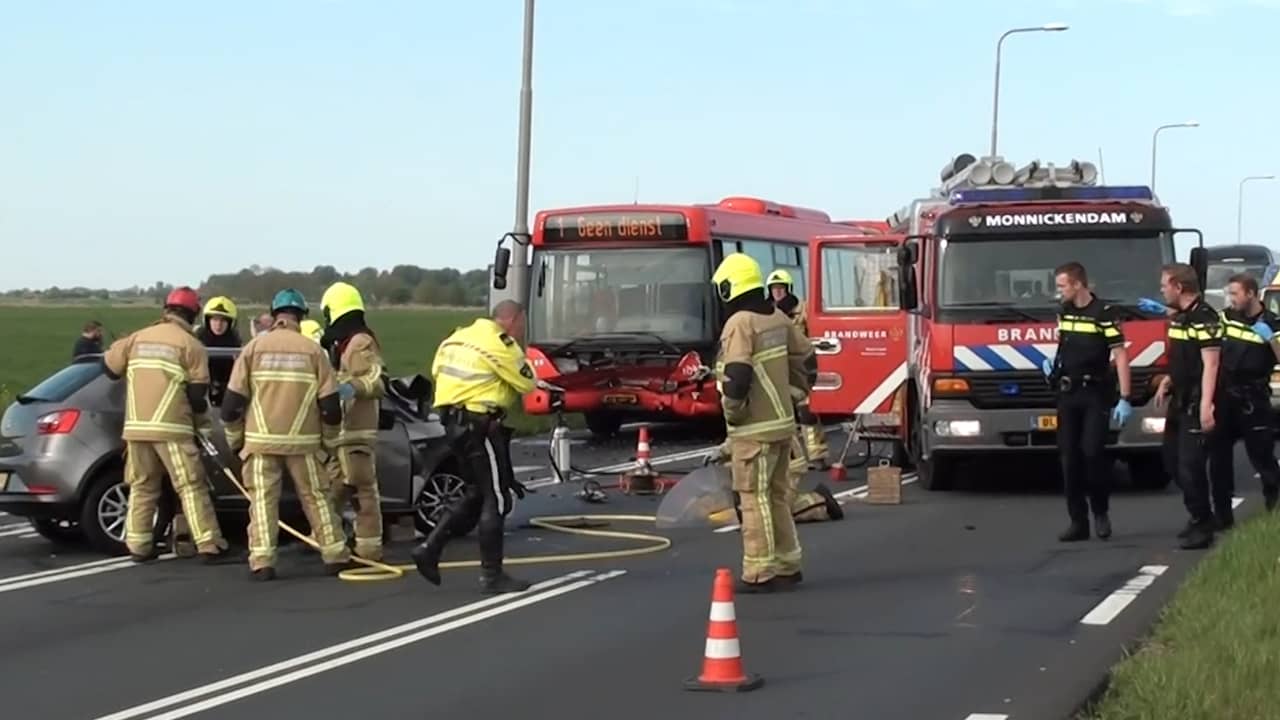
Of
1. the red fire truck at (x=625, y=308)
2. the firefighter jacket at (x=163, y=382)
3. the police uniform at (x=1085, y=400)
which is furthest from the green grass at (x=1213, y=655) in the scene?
the red fire truck at (x=625, y=308)

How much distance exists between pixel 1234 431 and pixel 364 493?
5835 mm

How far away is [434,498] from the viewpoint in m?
13.5

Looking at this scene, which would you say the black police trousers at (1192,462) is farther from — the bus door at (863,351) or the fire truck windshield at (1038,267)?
the bus door at (863,351)

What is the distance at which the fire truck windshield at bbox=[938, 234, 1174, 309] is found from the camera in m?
15.8

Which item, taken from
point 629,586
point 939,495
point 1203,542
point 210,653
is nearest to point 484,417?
point 629,586

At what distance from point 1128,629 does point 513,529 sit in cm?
591

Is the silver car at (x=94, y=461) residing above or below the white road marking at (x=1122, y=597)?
above

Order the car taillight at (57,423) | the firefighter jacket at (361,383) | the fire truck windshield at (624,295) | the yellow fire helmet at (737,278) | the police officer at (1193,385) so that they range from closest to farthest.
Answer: the yellow fire helmet at (737,278) → the firefighter jacket at (361,383) → the police officer at (1193,385) → the car taillight at (57,423) → the fire truck windshield at (624,295)

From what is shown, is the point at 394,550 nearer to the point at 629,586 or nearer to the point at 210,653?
the point at 629,586

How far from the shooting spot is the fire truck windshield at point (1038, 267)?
15.8 meters

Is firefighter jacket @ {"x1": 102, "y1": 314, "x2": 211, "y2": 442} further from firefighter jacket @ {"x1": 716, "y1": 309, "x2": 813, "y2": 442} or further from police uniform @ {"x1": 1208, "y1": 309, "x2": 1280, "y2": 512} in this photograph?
police uniform @ {"x1": 1208, "y1": 309, "x2": 1280, "y2": 512}

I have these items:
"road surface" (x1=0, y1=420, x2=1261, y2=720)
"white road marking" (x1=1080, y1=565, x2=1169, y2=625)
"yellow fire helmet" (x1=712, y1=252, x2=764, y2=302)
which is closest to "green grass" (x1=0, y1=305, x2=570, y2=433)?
"road surface" (x1=0, y1=420, x2=1261, y2=720)

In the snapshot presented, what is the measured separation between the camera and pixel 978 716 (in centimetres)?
726

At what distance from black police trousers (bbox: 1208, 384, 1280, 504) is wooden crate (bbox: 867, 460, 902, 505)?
3.18 meters
